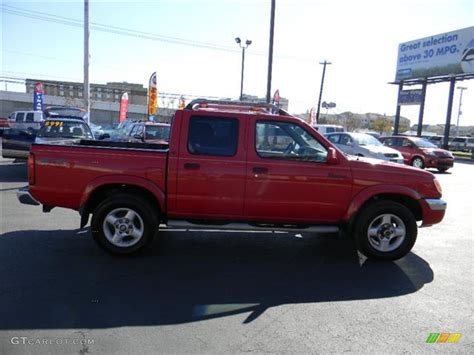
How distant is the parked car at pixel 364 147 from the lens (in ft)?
48.0

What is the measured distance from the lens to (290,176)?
16.8ft

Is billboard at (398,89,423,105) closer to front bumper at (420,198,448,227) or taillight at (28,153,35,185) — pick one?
front bumper at (420,198,448,227)

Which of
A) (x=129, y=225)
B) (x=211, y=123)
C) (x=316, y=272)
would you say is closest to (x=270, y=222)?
(x=316, y=272)

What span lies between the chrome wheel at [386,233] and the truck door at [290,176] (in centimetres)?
53

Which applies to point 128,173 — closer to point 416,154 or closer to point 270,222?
point 270,222

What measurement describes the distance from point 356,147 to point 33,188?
12.7 m

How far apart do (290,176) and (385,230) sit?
1552 mm

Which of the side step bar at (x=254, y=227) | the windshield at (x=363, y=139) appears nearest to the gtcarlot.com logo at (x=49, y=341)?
the side step bar at (x=254, y=227)

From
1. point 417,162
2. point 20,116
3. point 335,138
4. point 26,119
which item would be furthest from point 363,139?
point 20,116

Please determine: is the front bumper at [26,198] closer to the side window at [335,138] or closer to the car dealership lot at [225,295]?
the car dealership lot at [225,295]

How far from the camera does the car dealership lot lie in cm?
329

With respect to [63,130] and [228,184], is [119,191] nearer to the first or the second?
[228,184]

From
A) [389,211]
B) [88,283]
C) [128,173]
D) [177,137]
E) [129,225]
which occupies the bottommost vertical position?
[88,283]

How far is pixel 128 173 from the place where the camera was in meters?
5.08
